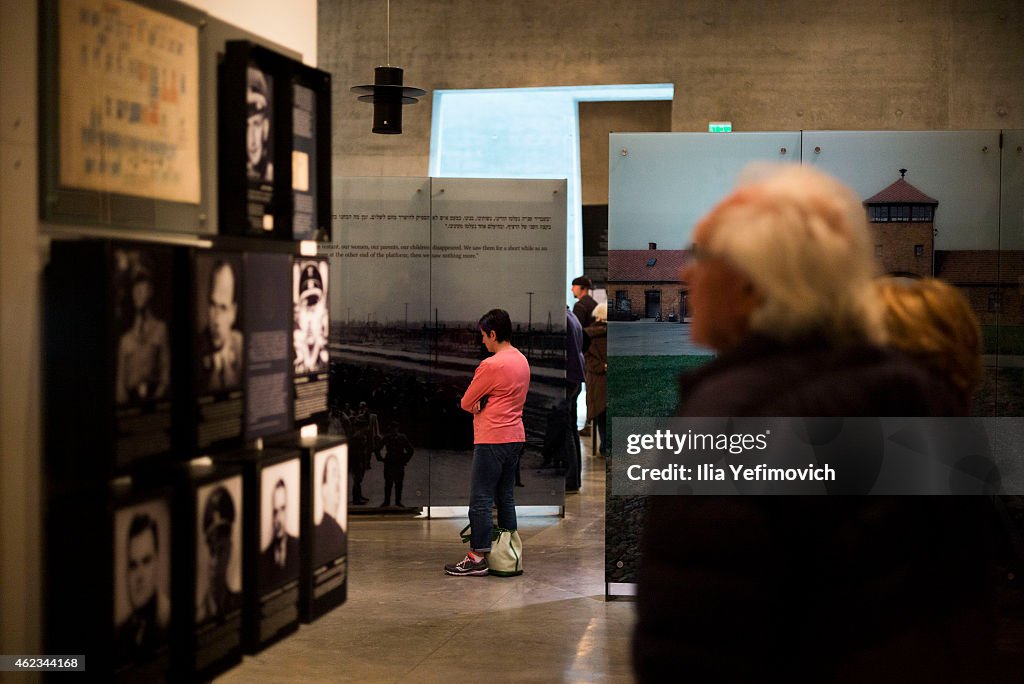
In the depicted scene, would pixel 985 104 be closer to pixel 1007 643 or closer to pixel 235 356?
pixel 1007 643

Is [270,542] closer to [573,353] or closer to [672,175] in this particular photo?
[672,175]

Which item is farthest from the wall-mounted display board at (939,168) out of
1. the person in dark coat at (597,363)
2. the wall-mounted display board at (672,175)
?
the person in dark coat at (597,363)

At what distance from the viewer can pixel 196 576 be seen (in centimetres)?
199

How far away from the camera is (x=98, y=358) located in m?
1.77

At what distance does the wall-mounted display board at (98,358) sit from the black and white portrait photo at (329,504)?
22.2 inches

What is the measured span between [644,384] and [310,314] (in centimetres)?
357

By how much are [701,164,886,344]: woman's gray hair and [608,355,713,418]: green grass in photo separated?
4169 millimetres

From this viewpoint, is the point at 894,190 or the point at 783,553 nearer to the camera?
the point at 783,553

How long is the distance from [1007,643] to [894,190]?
2.25 meters

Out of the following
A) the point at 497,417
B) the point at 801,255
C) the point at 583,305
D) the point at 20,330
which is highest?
the point at 801,255

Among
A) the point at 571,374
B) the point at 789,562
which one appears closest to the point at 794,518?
the point at 789,562

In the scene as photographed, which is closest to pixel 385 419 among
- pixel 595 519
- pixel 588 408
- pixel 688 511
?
pixel 595 519

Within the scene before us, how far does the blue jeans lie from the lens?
657cm

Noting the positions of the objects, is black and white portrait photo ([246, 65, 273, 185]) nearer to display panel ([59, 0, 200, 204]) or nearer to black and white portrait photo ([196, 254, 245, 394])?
display panel ([59, 0, 200, 204])
